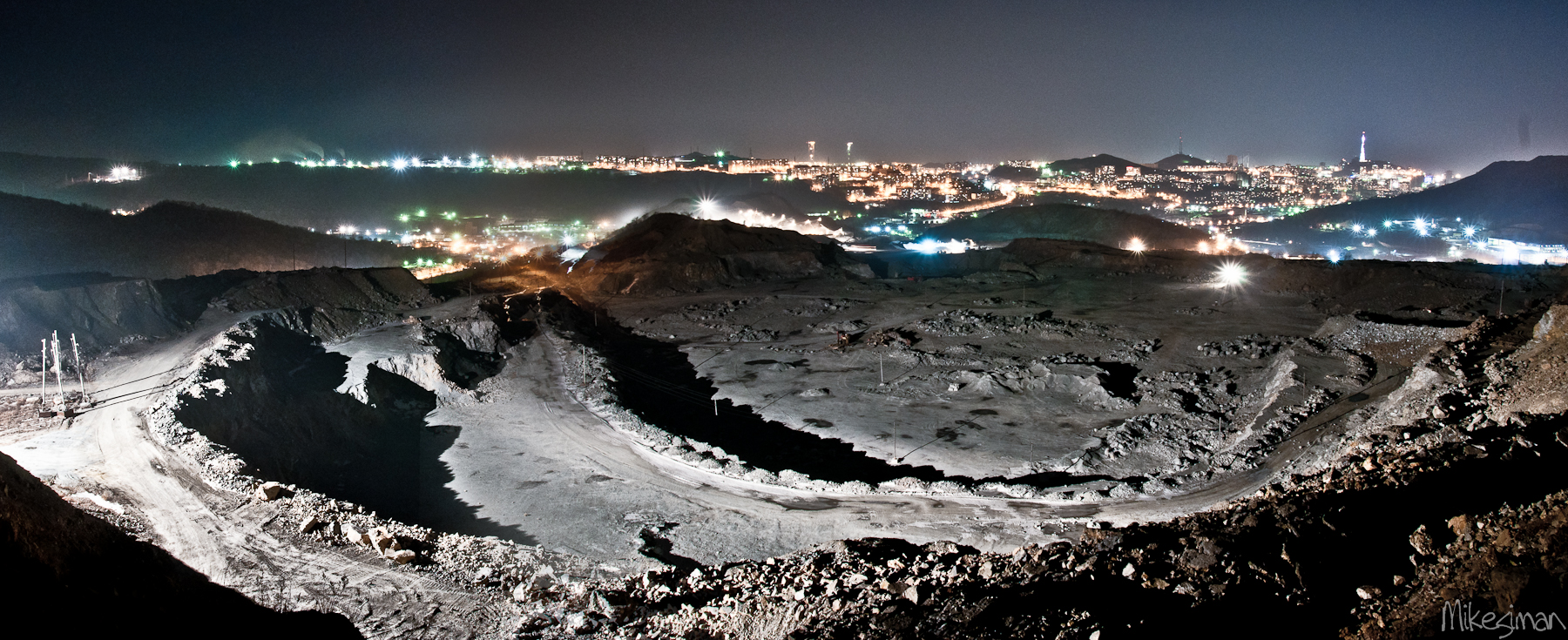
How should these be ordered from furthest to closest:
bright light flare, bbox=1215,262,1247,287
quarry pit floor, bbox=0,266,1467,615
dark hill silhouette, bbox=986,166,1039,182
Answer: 1. dark hill silhouette, bbox=986,166,1039,182
2. bright light flare, bbox=1215,262,1247,287
3. quarry pit floor, bbox=0,266,1467,615

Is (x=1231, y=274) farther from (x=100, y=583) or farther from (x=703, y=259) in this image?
(x=100, y=583)

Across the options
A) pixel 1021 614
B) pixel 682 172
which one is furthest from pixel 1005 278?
pixel 682 172

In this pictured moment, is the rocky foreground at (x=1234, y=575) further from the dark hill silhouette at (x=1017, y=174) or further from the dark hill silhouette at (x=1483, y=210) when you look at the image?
the dark hill silhouette at (x=1017, y=174)

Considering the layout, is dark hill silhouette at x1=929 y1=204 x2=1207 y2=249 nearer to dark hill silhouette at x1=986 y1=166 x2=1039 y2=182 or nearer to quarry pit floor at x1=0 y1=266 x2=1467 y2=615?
quarry pit floor at x1=0 y1=266 x2=1467 y2=615

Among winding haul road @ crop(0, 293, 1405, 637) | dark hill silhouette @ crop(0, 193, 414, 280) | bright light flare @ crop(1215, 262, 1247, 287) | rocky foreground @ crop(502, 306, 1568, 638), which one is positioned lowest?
winding haul road @ crop(0, 293, 1405, 637)

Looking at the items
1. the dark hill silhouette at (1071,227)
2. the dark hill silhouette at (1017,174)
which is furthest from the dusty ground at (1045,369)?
the dark hill silhouette at (1017,174)

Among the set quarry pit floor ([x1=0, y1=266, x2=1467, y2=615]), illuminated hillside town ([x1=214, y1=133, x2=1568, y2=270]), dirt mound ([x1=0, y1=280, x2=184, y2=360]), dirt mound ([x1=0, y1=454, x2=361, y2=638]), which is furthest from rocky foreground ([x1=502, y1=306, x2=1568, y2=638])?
illuminated hillside town ([x1=214, y1=133, x2=1568, y2=270])

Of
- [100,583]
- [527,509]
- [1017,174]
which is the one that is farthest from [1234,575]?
[1017,174]
